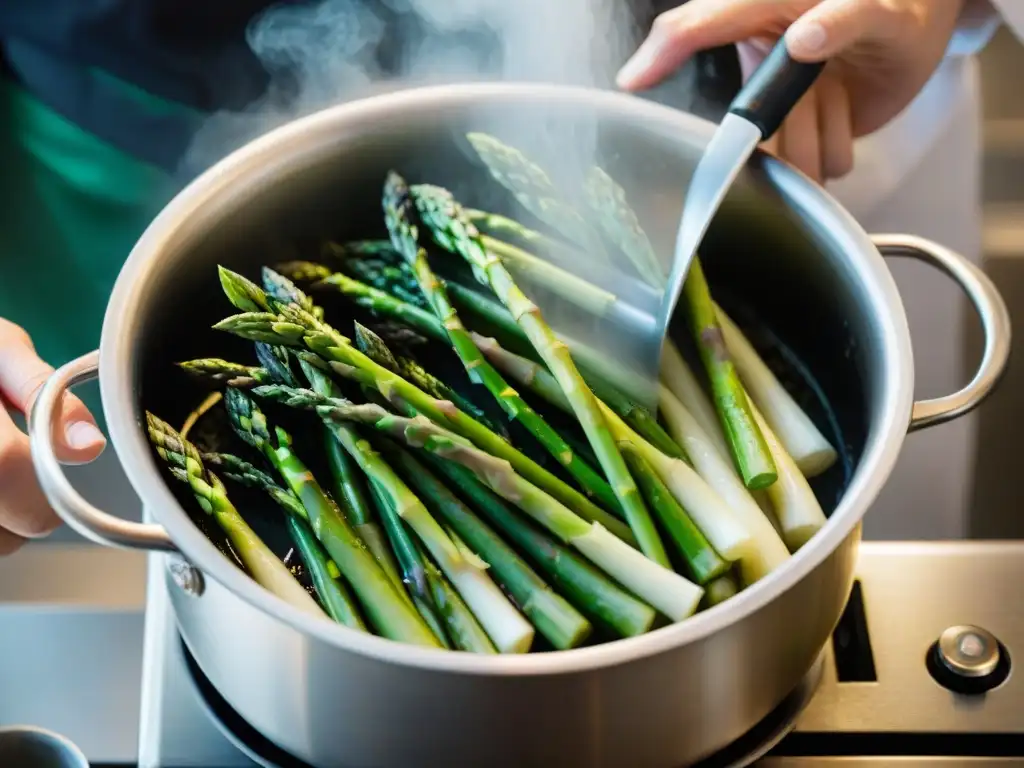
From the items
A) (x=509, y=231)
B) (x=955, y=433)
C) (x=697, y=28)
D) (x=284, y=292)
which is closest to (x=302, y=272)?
(x=284, y=292)

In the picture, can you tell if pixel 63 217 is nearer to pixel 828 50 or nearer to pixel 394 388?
pixel 394 388

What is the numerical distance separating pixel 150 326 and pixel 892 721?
0.61 metres

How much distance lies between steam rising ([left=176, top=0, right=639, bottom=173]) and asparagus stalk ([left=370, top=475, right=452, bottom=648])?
500mm

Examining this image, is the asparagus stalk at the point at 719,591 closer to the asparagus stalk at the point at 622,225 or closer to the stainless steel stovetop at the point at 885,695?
the stainless steel stovetop at the point at 885,695

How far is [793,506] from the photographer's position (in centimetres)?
83

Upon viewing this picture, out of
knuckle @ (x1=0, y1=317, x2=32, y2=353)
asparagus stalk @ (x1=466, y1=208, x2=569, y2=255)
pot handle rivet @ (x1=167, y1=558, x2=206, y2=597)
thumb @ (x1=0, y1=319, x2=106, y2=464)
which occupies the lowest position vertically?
pot handle rivet @ (x1=167, y1=558, x2=206, y2=597)

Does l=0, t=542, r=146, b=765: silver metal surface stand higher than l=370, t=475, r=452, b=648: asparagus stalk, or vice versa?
l=370, t=475, r=452, b=648: asparagus stalk

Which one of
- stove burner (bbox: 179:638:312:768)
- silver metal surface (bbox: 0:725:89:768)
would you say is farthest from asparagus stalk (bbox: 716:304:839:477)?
silver metal surface (bbox: 0:725:89:768)

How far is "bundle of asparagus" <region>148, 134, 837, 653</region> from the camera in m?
0.77

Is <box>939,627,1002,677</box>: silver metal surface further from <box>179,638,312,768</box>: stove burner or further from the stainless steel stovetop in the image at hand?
<box>179,638,312,768</box>: stove burner

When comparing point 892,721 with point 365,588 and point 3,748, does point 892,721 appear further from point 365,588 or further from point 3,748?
point 3,748

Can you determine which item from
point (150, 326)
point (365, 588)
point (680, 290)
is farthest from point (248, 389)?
point (680, 290)

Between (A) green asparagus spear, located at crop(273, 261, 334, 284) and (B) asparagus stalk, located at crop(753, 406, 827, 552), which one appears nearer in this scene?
(B) asparagus stalk, located at crop(753, 406, 827, 552)

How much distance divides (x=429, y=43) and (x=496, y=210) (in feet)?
0.64
